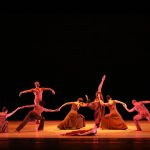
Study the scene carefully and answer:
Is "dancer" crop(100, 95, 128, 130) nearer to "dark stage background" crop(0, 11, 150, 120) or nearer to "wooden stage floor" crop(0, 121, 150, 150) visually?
"wooden stage floor" crop(0, 121, 150, 150)

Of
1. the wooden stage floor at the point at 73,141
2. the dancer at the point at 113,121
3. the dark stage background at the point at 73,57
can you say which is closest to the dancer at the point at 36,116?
the wooden stage floor at the point at 73,141

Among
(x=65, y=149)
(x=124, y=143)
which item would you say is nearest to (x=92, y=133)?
(x=124, y=143)

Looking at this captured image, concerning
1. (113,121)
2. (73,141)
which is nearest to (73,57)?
(113,121)

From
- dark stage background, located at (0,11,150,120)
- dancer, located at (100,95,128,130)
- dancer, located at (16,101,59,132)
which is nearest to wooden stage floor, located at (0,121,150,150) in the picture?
dancer, located at (16,101,59,132)

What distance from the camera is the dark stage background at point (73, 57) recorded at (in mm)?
18438

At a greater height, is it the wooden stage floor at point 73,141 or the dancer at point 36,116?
Answer: the dancer at point 36,116

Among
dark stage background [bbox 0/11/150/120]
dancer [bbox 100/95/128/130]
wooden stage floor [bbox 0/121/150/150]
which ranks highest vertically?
dark stage background [bbox 0/11/150/120]

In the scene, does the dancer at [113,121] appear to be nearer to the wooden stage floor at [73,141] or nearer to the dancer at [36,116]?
the wooden stage floor at [73,141]

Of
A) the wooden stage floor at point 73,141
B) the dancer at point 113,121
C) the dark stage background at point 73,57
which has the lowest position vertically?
the wooden stage floor at point 73,141

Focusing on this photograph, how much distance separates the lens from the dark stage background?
18438 millimetres

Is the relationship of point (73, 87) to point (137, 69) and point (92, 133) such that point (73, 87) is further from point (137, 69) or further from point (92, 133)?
point (92, 133)

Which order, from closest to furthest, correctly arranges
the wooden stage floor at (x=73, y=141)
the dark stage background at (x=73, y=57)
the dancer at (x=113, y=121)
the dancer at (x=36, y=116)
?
the wooden stage floor at (x=73, y=141) < the dancer at (x=36, y=116) < the dancer at (x=113, y=121) < the dark stage background at (x=73, y=57)

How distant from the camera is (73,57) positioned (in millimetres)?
18953

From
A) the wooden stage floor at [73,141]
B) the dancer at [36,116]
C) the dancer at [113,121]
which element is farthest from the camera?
the dancer at [113,121]
